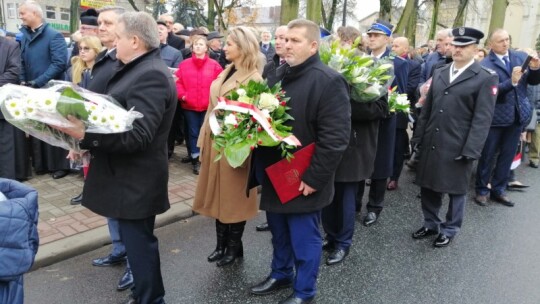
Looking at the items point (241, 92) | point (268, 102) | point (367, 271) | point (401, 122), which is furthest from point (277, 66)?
point (401, 122)

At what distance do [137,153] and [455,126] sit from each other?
10.1 ft

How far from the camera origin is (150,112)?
2520 mm

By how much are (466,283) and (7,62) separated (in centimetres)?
556

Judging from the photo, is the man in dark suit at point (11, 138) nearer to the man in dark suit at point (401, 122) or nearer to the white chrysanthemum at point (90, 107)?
the white chrysanthemum at point (90, 107)

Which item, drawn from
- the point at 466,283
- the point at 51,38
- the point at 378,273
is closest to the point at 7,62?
the point at 51,38

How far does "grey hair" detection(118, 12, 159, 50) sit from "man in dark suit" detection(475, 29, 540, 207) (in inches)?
185

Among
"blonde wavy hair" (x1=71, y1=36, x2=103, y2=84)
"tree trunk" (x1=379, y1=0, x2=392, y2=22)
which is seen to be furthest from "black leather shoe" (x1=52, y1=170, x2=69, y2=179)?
"tree trunk" (x1=379, y1=0, x2=392, y2=22)

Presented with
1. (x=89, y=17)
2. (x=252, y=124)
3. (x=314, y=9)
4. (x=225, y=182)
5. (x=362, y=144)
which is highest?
(x=314, y=9)

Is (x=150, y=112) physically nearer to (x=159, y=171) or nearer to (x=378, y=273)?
(x=159, y=171)

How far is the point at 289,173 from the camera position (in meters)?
2.96

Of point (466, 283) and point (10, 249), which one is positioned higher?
point (10, 249)

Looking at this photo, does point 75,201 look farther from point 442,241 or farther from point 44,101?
point 442,241

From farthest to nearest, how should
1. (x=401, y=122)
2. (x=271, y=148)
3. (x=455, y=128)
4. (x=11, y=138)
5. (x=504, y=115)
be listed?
(x=401, y=122) → (x=504, y=115) → (x=11, y=138) → (x=455, y=128) → (x=271, y=148)

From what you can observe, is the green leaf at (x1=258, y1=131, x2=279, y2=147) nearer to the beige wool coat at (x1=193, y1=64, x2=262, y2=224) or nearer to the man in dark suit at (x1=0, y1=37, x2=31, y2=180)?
the beige wool coat at (x1=193, y1=64, x2=262, y2=224)
